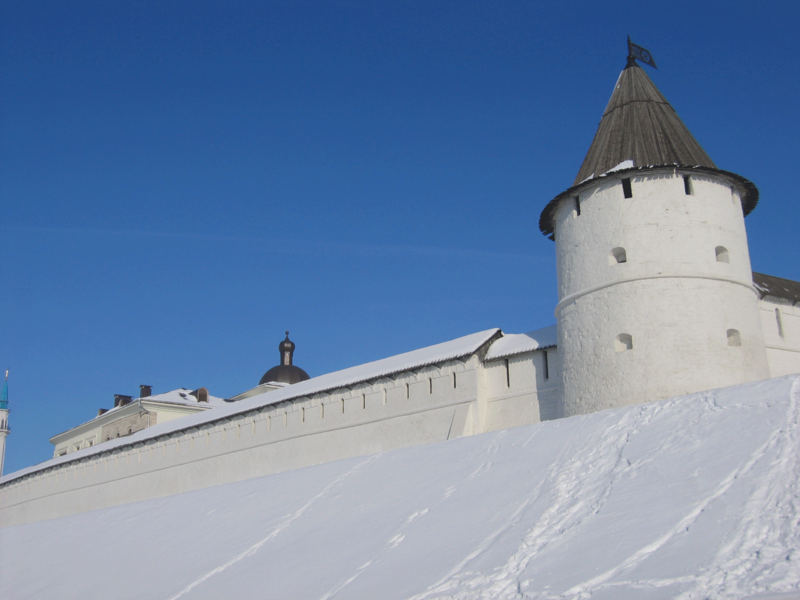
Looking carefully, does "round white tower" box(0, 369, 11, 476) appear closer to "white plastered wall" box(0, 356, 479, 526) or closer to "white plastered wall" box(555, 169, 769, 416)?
"white plastered wall" box(0, 356, 479, 526)

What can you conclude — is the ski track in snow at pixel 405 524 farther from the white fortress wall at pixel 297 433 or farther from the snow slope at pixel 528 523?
the white fortress wall at pixel 297 433

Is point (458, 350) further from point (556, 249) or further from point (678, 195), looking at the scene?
point (678, 195)

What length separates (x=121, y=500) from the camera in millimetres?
23906

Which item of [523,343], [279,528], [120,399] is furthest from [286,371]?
[279,528]

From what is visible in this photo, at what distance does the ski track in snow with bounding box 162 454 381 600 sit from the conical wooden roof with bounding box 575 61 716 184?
6.89 metres

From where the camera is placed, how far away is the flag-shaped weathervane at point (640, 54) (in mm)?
16109

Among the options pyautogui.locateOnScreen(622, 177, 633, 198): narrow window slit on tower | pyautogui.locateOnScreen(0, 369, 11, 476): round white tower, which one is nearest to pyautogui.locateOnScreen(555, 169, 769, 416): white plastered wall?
pyautogui.locateOnScreen(622, 177, 633, 198): narrow window slit on tower

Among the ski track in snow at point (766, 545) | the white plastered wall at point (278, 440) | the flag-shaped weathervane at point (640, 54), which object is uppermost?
the flag-shaped weathervane at point (640, 54)

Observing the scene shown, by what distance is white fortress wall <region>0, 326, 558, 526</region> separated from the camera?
52.3ft

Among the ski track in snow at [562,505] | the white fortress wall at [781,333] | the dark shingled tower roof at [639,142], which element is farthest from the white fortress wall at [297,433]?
the ski track in snow at [562,505]

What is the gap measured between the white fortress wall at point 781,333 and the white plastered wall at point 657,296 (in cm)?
186

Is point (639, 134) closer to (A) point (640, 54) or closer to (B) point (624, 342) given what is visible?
(A) point (640, 54)

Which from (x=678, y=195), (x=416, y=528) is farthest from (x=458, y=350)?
(x=416, y=528)

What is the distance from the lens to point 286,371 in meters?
37.5
